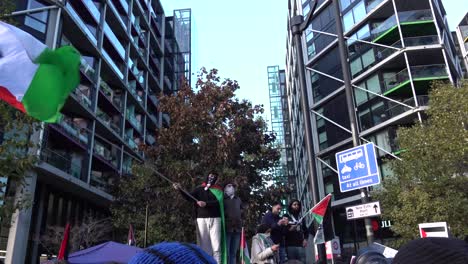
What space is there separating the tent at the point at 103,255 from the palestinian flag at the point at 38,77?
9.39 metres

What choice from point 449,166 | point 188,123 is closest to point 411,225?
point 449,166

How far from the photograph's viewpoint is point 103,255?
12594 mm

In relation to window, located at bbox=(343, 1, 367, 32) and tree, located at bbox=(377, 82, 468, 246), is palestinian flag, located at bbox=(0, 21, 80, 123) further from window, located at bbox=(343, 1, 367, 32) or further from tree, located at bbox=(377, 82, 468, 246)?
window, located at bbox=(343, 1, 367, 32)

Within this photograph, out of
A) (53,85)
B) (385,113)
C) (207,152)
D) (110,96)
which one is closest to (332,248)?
(53,85)

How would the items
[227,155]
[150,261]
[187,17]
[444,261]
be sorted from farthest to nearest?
[187,17] → [227,155] → [150,261] → [444,261]

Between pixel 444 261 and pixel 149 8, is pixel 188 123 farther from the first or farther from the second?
pixel 149 8

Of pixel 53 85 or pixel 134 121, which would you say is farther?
pixel 134 121

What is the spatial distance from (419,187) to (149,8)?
118 ft

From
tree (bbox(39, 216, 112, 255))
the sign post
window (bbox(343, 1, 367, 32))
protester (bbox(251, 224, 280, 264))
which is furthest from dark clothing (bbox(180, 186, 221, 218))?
window (bbox(343, 1, 367, 32))

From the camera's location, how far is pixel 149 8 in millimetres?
Result: 47250

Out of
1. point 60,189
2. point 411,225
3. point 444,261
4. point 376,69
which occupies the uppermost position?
point 376,69

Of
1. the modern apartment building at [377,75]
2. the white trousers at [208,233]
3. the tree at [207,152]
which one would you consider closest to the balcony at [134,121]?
the modern apartment building at [377,75]

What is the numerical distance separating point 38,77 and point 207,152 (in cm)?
1476

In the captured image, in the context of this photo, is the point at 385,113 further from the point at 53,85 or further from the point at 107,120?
the point at 53,85
